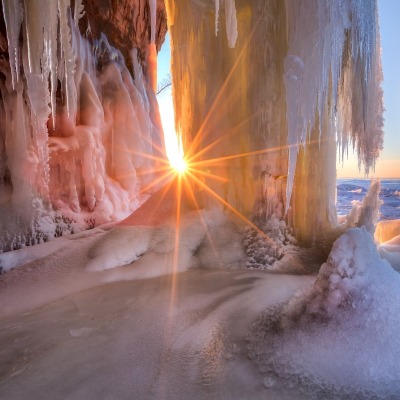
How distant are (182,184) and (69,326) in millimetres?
3084

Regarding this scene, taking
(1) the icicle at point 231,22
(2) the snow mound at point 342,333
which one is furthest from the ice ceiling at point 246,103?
(2) the snow mound at point 342,333

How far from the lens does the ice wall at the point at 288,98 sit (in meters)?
3.11

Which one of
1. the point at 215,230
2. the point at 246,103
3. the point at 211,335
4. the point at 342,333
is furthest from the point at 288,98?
the point at 211,335

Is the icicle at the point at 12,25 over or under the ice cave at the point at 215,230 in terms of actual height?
over

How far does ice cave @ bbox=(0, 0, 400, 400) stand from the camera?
5.17 feet

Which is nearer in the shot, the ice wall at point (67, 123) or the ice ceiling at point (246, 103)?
the ice ceiling at point (246, 103)

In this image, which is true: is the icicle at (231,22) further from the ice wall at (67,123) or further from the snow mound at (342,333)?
the snow mound at (342,333)

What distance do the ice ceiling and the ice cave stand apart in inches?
0.9

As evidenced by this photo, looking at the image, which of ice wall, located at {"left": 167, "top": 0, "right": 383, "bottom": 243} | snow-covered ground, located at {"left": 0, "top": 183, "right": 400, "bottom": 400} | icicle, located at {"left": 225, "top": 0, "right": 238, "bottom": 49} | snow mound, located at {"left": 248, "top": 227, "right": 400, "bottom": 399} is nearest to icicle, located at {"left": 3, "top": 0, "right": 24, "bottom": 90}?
ice wall, located at {"left": 167, "top": 0, "right": 383, "bottom": 243}

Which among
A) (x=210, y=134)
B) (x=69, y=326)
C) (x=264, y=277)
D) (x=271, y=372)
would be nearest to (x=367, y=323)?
(x=271, y=372)

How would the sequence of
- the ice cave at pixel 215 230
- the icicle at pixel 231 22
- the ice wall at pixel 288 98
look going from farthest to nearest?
the icicle at pixel 231 22 → the ice wall at pixel 288 98 → the ice cave at pixel 215 230

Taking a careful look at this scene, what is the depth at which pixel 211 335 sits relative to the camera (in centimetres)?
188

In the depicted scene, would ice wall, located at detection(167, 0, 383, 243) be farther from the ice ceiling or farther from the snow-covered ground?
the snow-covered ground

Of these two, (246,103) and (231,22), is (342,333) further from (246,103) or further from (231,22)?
(231,22)
